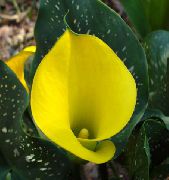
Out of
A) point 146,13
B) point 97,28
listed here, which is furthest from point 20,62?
point 146,13

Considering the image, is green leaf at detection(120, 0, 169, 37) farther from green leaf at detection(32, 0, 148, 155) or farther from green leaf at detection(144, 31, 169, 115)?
green leaf at detection(32, 0, 148, 155)

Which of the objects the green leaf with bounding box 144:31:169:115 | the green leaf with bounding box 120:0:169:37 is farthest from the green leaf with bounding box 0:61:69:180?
the green leaf with bounding box 120:0:169:37

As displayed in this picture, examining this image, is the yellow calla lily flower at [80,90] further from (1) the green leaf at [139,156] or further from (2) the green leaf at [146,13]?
(2) the green leaf at [146,13]

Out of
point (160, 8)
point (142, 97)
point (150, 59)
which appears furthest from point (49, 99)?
point (160, 8)

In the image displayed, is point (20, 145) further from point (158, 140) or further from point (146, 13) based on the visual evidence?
point (146, 13)

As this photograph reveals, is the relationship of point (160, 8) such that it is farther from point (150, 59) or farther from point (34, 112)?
point (34, 112)

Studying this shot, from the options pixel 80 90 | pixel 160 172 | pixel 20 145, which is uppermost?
pixel 80 90
